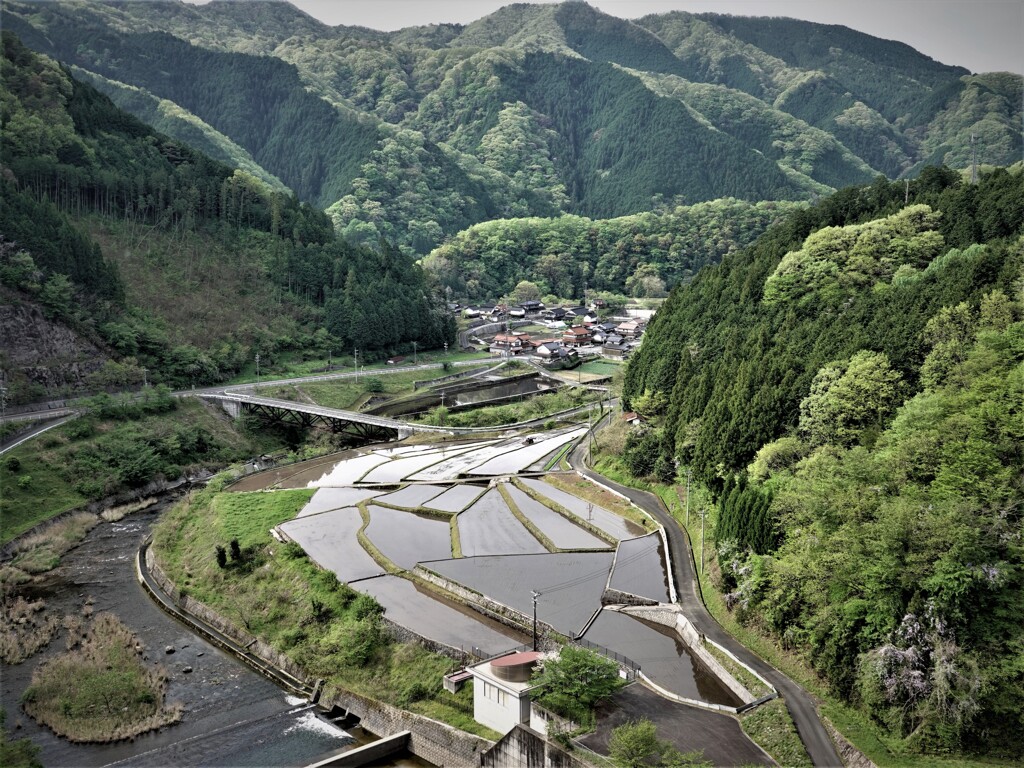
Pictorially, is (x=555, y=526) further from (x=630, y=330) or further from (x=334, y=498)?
(x=630, y=330)

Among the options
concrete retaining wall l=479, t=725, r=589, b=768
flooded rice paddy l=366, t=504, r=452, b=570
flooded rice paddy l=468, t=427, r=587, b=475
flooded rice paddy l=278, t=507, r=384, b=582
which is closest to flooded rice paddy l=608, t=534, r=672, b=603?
flooded rice paddy l=366, t=504, r=452, b=570

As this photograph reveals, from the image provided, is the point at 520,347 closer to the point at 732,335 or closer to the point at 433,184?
the point at 732,335

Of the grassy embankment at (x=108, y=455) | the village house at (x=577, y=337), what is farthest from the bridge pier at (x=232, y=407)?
the village house at (x=577, y=337)

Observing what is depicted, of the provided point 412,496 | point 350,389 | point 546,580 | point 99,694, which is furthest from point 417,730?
point 350,389

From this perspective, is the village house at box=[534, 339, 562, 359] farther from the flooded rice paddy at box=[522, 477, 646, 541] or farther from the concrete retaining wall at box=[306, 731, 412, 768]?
the concrete retaining wall at box=[306, 731, 412, 768]

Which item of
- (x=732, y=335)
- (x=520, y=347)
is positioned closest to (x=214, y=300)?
(x=520, y=347)

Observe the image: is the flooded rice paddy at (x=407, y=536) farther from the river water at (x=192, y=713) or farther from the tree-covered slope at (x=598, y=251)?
the tree-covered slope at (x=598, y=251)
